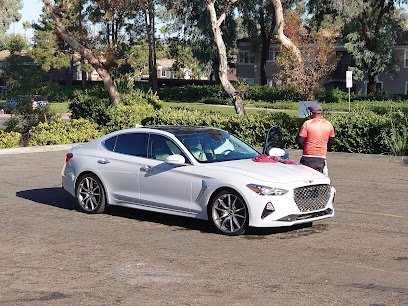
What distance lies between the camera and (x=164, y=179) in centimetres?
1068

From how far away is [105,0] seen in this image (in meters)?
33.1

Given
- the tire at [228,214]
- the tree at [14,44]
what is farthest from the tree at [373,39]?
the tree at [14,44]

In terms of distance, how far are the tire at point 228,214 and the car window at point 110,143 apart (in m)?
2.49

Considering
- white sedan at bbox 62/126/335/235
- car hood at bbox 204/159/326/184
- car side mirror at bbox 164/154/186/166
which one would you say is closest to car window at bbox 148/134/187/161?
white sedan at bbox 62/126/335/235

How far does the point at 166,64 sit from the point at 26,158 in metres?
135

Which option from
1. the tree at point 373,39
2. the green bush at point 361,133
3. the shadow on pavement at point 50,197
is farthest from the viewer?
the tree at point 373,39

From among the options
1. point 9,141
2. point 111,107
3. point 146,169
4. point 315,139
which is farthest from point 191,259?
point 111,107

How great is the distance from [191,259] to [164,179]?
232 centimetres

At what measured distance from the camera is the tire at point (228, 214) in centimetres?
980

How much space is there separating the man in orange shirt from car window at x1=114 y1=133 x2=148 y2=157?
8.53 ft

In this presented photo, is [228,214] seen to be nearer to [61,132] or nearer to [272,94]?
[61,132]

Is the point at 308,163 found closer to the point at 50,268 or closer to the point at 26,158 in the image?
the point at 50,268

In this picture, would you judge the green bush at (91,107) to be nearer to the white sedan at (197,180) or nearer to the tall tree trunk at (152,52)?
the white sedan at (197,180)

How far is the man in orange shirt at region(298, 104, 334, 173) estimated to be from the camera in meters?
11.7
